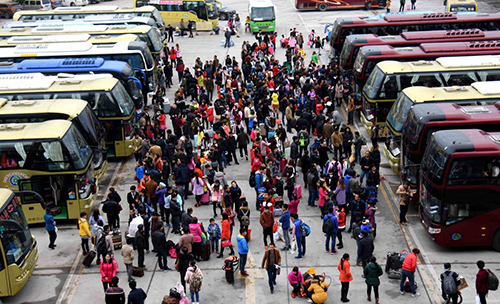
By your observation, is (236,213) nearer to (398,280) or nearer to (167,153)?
(167,153)

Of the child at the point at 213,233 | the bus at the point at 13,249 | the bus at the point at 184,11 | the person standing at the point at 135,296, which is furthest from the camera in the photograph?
the bus at the point at 184,11

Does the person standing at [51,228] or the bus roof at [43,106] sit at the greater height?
the bus roof at [43,106]

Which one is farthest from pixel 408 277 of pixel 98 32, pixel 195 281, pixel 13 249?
pixel 98 32

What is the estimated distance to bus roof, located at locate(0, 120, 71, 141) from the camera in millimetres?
21188

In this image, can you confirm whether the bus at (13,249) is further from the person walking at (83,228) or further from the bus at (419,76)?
the bus at (419,76)

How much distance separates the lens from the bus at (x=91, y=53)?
3266 cm

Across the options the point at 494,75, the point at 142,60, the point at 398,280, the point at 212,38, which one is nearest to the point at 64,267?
the point at 398,280

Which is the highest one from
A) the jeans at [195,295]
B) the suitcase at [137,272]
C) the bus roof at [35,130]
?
the bus roof at [35,130]

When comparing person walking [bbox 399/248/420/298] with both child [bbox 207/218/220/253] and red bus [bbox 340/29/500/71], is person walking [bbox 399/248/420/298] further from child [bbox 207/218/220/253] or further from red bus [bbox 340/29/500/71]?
red bus [bbox 340/29/500/71]

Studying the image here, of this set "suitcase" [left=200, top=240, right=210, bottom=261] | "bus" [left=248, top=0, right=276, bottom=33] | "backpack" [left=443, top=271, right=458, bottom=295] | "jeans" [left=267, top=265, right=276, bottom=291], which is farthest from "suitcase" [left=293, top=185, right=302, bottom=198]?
"bus" [left=248, top=0, right=276, bottom=33]

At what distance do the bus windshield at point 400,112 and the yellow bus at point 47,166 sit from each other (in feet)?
36.4

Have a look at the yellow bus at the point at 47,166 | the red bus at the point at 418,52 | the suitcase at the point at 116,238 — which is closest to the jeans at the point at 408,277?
the suitcase at the point at 116,238

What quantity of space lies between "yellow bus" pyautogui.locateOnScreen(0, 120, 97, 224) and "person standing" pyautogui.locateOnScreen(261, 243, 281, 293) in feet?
23.8

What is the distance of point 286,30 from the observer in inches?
2141
